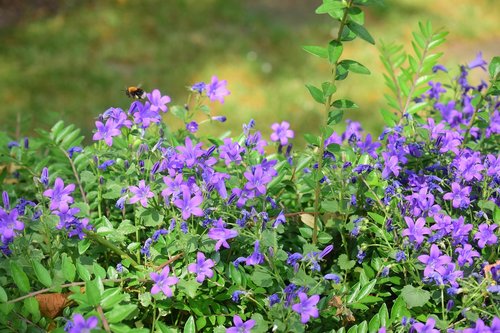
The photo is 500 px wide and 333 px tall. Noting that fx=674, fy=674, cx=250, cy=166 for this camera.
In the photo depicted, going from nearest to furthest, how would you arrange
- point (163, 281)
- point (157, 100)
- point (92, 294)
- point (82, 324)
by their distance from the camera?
point (82, 324), point (92, 294), point (163, 281), point (157, 100)

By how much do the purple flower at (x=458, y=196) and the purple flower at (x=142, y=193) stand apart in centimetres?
75

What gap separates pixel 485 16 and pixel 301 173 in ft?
15.2

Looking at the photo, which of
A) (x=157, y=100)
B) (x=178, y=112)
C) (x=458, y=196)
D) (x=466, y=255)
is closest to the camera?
(x=466, y=255)

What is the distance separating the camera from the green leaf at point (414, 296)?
154 centimetres

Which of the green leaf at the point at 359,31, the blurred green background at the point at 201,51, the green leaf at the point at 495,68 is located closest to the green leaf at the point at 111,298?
the green leaf at the point at 359,31

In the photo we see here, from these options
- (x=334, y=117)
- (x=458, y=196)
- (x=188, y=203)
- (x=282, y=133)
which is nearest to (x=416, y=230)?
(x=458, y=196)

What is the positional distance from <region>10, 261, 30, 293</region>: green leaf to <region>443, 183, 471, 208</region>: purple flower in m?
1.03

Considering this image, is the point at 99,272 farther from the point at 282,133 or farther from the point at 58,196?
the point at 282,133

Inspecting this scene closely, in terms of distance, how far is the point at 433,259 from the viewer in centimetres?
156

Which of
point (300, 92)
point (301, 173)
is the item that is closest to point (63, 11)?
point (300, 92)

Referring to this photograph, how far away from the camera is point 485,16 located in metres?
6.05

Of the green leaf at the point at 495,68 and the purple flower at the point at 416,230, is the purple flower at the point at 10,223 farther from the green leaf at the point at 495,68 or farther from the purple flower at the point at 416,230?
the green leaf at the point at 495,68

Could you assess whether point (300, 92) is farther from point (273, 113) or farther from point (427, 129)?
point (427, 129)

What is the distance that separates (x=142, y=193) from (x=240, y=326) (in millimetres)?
424
